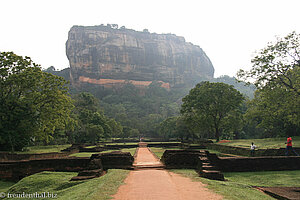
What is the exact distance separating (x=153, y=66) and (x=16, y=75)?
457 ft

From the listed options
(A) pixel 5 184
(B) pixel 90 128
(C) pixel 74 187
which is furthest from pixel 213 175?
(B) pixel 90 128

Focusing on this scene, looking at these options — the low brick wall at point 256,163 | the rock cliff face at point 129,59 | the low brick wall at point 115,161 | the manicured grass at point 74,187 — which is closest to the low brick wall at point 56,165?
the low brick wall at point 115,161

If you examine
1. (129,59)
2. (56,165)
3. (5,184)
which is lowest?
(5,184)

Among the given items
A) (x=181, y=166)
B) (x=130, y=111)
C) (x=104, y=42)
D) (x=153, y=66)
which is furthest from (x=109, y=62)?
(x=181, y=166)

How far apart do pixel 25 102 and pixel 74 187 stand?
11.9 m

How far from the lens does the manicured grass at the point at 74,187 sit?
17.4ft

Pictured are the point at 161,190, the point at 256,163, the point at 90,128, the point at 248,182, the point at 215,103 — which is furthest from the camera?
the point at 90,128

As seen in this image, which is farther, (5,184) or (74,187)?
(5,184)

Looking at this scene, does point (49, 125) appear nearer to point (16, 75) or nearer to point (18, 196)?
point (16, 75)

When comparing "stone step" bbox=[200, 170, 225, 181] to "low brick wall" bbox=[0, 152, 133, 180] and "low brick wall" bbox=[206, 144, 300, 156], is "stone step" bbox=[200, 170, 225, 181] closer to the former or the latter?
"low brick wall" bbox=[0, 152, 133, 180]

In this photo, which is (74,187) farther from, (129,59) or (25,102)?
(129,59)

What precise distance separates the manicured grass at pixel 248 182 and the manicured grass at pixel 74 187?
2.68m

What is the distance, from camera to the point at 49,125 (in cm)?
1747

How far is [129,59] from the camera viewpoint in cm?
14438
